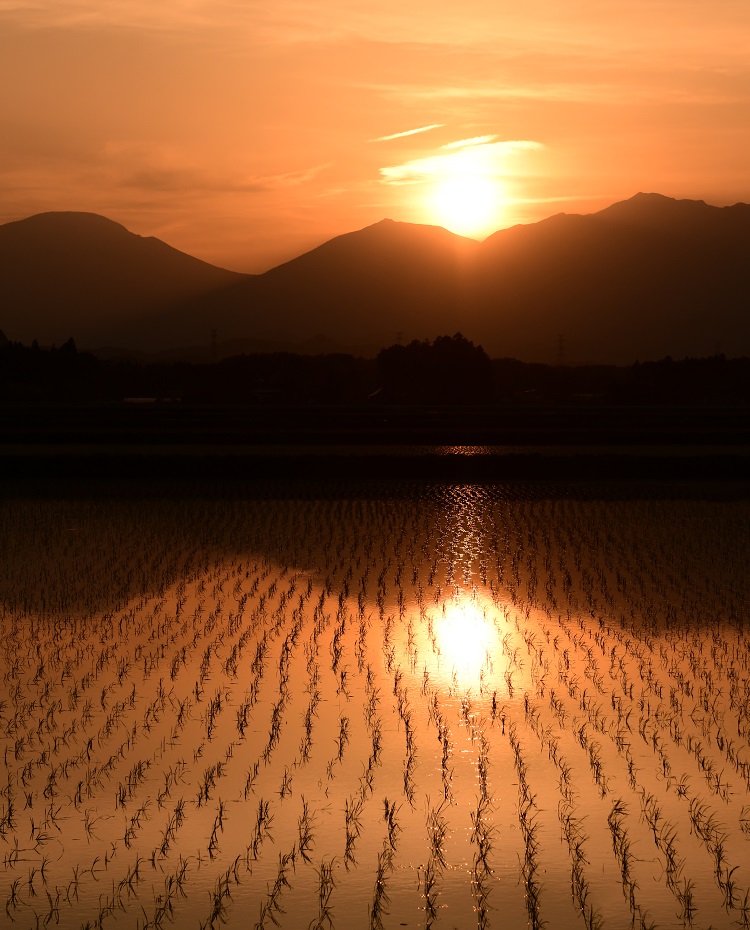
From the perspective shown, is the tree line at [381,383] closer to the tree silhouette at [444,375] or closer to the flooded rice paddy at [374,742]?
the tree silhouette at [444,375]

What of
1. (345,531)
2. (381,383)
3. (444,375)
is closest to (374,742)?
(345,531)

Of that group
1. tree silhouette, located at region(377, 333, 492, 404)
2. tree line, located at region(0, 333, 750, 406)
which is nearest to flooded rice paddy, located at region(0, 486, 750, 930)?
tree line, located at region(0, 333, 750, 406)

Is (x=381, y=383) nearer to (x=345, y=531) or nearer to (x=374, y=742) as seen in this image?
(x=345, y=531)

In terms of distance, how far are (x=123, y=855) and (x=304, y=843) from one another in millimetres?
925

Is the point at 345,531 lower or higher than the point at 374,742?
lower

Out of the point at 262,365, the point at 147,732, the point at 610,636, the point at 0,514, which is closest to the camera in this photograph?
the point at 147,732

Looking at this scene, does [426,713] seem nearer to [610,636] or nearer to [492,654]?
[492,654]

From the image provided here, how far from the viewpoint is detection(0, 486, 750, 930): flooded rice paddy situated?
6047 mm

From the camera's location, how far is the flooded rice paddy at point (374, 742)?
6.05 meters

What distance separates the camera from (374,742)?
8.54 metres

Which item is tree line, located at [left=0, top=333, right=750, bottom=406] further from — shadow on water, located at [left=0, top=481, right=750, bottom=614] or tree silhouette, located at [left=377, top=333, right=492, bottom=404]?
shadow on water, located at [left=0, top=481, right=750, bottom=614]

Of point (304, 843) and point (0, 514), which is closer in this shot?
point (304, 843)

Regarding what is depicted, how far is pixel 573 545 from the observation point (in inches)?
755

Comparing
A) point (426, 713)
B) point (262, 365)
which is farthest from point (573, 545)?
point (262, 365)
